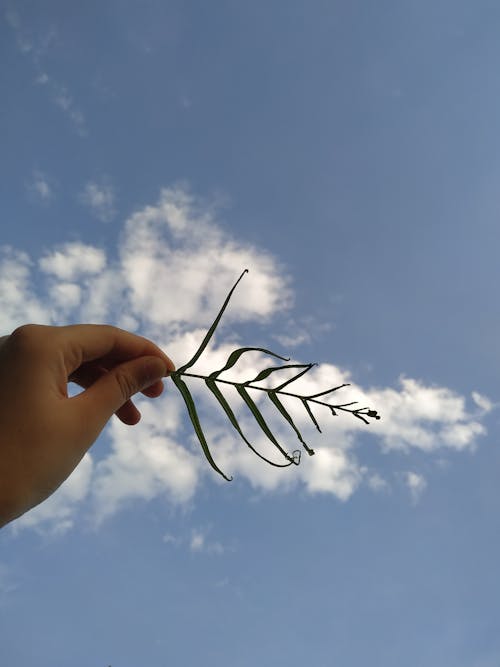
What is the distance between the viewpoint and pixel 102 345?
247cm

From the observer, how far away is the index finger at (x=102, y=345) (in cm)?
229

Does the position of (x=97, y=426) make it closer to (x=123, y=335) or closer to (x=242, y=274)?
(x=123, y=335)

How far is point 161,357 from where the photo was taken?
265cm

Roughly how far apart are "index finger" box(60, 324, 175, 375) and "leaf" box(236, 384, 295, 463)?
409mm

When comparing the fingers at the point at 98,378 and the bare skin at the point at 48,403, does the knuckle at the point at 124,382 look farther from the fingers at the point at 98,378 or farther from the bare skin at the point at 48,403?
the fingers at the point at 98,378

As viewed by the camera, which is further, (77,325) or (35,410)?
(77,325)

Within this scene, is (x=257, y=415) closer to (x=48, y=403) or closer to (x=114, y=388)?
(x=114, y=388)

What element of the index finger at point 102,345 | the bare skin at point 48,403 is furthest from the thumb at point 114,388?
the index finger at point 102,345

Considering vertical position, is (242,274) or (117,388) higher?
(242,274)

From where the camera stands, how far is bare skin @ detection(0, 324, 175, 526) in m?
→ 1.94

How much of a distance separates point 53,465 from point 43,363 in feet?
1.37

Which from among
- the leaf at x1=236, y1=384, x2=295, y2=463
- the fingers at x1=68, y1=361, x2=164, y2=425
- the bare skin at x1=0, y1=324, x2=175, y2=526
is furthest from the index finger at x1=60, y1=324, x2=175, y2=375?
the leaf at x1=236, y1=384, x2=295, y2=463

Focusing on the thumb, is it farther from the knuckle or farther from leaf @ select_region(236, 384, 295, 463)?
leaf @ select_region(236, 384, 295, 463)

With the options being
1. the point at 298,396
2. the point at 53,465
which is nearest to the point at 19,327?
the point at 53,465
